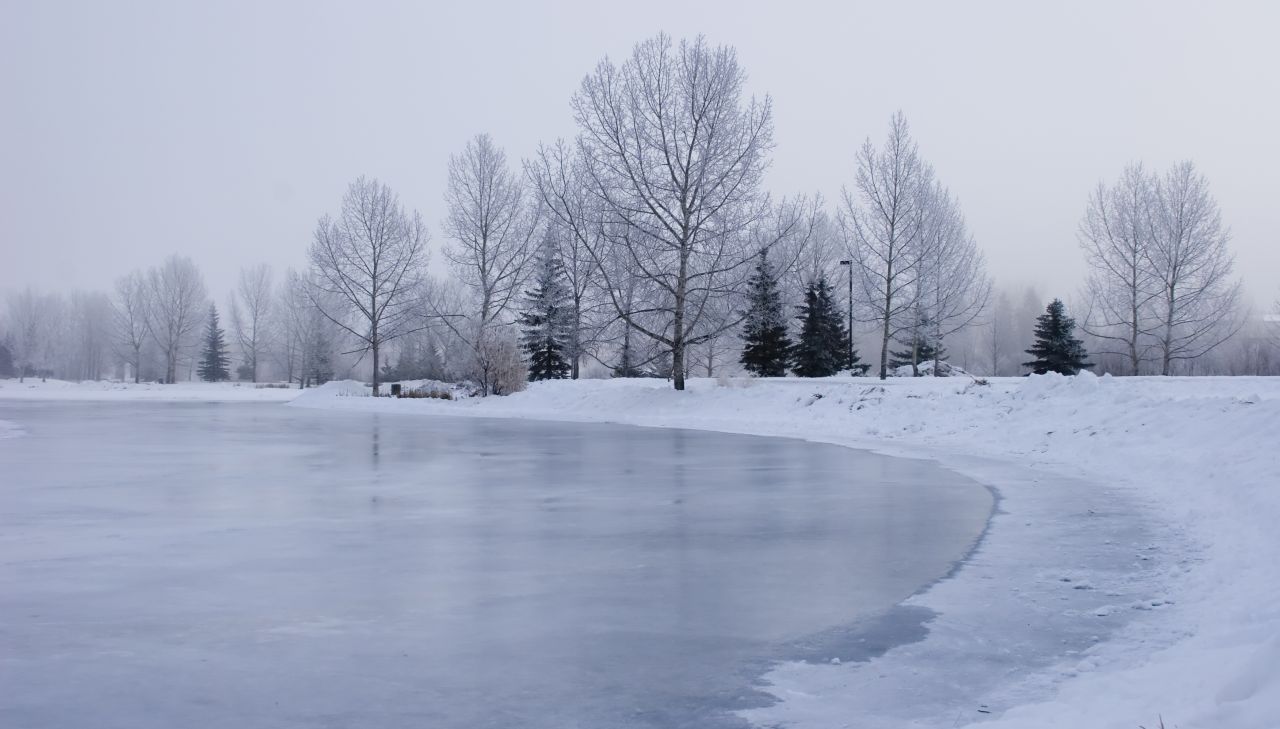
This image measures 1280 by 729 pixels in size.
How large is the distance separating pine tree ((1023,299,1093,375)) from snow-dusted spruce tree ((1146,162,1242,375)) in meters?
4.98

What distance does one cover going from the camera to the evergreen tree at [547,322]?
53531mm

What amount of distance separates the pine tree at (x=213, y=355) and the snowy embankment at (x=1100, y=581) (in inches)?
3692

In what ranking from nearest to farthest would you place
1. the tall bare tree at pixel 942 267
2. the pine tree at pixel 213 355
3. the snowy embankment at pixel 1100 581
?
the snowy embankment at pixel 1100 581 → the tall bare tree at pixel 942 267 → the pine tree at pixel 213 355

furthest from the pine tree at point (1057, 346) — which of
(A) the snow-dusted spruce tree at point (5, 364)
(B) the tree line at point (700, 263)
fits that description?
(A) the snow-dusted spruce tree at point (5, 364)

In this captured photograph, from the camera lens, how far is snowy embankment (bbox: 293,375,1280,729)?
13.8 ft

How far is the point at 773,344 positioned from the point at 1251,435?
35498 millimetres

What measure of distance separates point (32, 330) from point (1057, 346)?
9689cm

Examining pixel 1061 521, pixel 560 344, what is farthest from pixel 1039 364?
pixel 1061 521

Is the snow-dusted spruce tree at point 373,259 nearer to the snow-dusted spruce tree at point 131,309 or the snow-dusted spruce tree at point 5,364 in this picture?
the snow-dusted spruce tree at point 131,309

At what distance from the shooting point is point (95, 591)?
21.4ft

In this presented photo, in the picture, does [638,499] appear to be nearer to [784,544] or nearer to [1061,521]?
[784,544]

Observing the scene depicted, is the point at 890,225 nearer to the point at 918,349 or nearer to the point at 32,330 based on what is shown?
the point at 918,349

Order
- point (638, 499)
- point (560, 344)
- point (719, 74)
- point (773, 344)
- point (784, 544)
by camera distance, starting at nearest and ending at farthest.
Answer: point (784, 544)
point (638, 499)
point (719, 74)
point (773, 344)
point (560, 344)

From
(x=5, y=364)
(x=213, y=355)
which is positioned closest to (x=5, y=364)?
(x=5, y=364)
